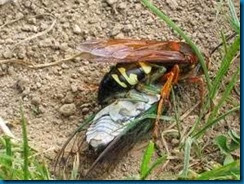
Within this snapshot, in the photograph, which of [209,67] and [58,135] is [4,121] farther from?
[209,67]

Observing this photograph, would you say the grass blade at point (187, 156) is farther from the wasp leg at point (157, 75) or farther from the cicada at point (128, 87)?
the wasp leg at point (157, 75)

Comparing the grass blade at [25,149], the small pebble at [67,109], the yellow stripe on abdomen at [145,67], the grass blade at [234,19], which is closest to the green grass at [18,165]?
the grass blade at [25,149]

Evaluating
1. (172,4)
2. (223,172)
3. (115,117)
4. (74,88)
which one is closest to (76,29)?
(74,88)

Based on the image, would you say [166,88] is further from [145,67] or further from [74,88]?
[74,88]

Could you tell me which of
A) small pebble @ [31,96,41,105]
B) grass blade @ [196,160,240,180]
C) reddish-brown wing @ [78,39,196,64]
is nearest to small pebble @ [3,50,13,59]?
small pebble @ [31,96,41,105]

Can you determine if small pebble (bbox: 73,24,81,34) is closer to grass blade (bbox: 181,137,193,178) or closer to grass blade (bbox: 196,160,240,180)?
grass blade (bbox: 181,137,193,178)

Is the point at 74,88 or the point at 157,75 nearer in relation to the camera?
the point at 157,75
